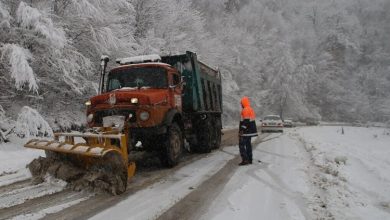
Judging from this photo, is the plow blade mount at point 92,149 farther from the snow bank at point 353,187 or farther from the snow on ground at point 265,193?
the snow bank at point 353,187

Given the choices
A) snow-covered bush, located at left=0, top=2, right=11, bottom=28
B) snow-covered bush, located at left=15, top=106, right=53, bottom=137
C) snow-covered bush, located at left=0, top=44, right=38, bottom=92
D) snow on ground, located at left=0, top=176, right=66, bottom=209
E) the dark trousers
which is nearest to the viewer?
snow on ground, located at left=0, top=176, right=66, bottom=209

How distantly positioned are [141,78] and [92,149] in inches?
142

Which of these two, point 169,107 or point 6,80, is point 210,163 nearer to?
point 169,107

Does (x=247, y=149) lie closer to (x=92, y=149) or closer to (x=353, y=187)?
(x=353, y=187)

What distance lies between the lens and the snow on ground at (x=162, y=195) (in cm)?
569

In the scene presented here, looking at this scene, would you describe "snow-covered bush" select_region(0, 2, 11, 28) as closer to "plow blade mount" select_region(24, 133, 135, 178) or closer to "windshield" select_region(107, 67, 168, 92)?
"windshield" select_region(107, 67, 168, 92)

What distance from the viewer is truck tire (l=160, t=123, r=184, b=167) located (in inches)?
373

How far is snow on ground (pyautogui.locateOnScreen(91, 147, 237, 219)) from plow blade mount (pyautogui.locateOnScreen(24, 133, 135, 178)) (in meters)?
0.63

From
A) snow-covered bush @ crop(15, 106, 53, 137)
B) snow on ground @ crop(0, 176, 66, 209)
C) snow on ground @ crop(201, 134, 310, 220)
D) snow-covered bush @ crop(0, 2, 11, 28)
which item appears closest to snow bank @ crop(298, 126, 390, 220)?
snow on ground @ crop(201, 134, 310, 220)

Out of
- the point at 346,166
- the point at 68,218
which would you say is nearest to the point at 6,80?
the point at 68,218

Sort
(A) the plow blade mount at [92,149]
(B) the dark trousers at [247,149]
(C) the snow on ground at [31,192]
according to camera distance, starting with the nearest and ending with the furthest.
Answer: (C) the snow on ground at [31,192]
(A) the plow blade mount at [92,149]
(B) the dark trousers at [247,149]

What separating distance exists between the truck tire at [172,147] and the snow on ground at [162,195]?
0.33 metres

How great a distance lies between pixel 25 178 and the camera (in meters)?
8.11

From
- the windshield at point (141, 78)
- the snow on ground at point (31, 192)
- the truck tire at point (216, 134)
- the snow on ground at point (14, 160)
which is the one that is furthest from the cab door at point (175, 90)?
the truck tire at point (216, 134)
